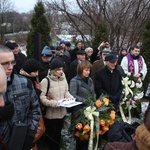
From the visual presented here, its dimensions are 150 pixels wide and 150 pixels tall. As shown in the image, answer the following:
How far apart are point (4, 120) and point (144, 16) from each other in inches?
515

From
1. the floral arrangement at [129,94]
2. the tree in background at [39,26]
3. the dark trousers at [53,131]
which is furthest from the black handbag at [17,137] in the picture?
the tree in background at [39,26]

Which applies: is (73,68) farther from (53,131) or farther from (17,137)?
(17,137)

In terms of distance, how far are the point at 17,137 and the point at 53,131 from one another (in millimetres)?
2133

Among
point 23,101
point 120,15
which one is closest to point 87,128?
point 23,101

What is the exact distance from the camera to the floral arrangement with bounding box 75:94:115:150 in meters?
3.85

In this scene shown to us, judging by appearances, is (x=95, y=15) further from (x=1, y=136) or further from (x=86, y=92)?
(x=1, y=136)

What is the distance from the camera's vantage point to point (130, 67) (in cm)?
670

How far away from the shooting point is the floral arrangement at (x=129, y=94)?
18.7 ft

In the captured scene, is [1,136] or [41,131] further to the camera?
[41,131]

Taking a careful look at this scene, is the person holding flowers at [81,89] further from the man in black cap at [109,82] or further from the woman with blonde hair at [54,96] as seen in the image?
the man in black cap at [109,82]

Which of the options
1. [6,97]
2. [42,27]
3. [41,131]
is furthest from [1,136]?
[42,27]

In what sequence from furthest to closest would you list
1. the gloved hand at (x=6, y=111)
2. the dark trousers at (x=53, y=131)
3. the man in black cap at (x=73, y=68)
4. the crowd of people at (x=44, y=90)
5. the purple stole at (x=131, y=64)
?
the purple stole at (x=131, y=64)
the man in black cap at (x=73, y=68)
the dark trousers at (x=53, y=131)
the crowd of people at (x=44, y=90)
the gloved hand at (x=6, y=111)

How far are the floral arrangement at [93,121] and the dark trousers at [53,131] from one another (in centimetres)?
36

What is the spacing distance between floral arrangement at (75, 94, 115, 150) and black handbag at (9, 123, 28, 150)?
1781mm
